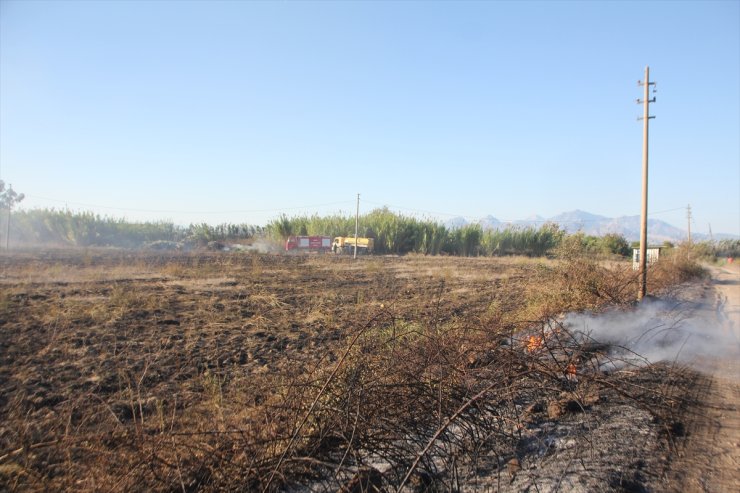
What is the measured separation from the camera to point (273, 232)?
4619 cm

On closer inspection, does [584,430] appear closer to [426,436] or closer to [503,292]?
[426,436]

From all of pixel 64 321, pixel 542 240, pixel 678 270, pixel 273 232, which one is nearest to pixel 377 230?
pixel 273 232

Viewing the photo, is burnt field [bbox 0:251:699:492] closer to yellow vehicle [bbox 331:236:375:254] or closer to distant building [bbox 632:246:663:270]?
distant building [bbox 632:246:663:270]

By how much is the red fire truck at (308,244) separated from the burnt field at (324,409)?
3294 cm

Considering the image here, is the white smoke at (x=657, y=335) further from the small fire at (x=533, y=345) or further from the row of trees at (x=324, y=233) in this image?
the row of trees at (x=324, y=233)

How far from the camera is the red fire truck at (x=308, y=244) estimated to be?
139 feet

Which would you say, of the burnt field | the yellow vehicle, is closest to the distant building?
the burnt field

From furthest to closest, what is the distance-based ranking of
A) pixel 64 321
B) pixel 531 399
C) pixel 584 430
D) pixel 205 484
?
1. pixel 64 321
2. pixel 531 399
3. pixel 584 430
4. pixel 205 484

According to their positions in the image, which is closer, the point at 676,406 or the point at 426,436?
the point at 426,436

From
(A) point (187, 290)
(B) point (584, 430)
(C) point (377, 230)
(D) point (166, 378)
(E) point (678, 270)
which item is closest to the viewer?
(B) point (584, 430)

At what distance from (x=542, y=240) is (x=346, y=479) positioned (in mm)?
47156

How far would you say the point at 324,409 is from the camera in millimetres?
3326

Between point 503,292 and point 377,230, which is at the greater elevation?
point 377,230

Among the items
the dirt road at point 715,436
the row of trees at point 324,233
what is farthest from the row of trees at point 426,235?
the dirt road at point 715,436
